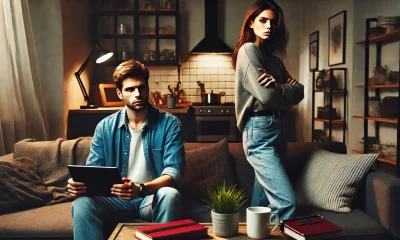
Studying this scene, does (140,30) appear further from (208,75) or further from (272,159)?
(272,159)

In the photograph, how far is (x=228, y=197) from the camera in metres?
1.58

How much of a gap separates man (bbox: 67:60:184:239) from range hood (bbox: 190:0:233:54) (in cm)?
377

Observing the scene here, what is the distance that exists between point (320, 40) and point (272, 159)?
165 inches

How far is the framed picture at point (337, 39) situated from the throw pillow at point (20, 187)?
3.75 m

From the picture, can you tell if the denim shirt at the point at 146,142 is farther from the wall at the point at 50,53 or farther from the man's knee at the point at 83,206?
the wall at the point at 50,53

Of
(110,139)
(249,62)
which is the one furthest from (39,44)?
(249,62)

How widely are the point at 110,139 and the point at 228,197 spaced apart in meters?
0.78

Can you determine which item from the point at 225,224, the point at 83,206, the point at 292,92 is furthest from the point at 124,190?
the point at 292,92

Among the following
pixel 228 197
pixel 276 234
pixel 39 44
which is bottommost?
pixel 276 234

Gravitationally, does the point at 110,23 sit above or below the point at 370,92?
above

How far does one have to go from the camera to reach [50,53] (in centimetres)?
422

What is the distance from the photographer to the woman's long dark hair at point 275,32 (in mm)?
2168

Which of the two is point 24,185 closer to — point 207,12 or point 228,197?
point 228,197

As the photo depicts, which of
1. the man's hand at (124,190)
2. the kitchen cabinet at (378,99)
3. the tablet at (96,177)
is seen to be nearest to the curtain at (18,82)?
the tablet at (96,177)
